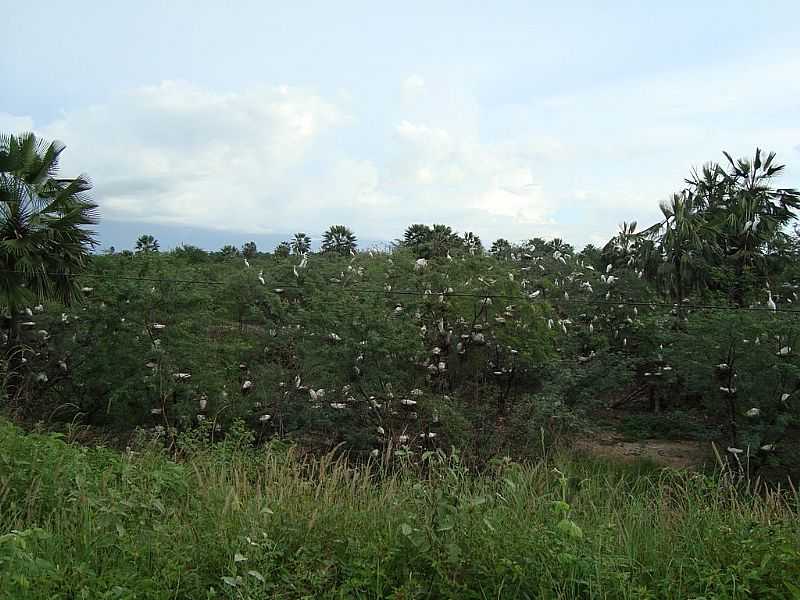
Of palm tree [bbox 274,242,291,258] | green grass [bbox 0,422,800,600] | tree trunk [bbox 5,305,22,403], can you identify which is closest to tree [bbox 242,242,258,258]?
palm tree [bbox 274,242,291,258]

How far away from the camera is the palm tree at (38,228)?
10.6 meters

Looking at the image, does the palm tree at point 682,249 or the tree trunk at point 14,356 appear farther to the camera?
the palm tree at point 682,249

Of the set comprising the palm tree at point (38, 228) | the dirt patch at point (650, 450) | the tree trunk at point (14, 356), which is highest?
the palm tree at point (38, 228)

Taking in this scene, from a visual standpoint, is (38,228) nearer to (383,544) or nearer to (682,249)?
(383,544)

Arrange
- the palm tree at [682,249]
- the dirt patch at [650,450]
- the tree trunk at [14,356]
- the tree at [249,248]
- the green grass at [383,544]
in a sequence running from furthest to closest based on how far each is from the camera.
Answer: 1. the tree at [249,248]
2. the palm tree at [682,249]
3. the dirt patch at [650,450]
4. the tree trunk at [14,356]
5. the green grass at [383,544]

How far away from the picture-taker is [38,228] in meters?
11.0

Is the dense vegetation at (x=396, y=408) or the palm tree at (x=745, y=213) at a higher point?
the palm tree at (x=745, y=213)

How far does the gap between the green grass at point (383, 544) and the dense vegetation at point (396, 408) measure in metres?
0.02

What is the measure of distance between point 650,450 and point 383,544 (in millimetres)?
13937

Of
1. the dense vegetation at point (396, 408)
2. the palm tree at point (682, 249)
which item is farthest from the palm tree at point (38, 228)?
the palm tree at point (682, 249)

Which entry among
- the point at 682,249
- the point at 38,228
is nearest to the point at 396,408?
the point at 38,228

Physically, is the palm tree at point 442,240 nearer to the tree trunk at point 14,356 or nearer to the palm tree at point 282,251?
the palm tree at point 282,251

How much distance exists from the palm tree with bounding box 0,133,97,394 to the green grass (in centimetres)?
729

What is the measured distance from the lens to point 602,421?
708 inches
